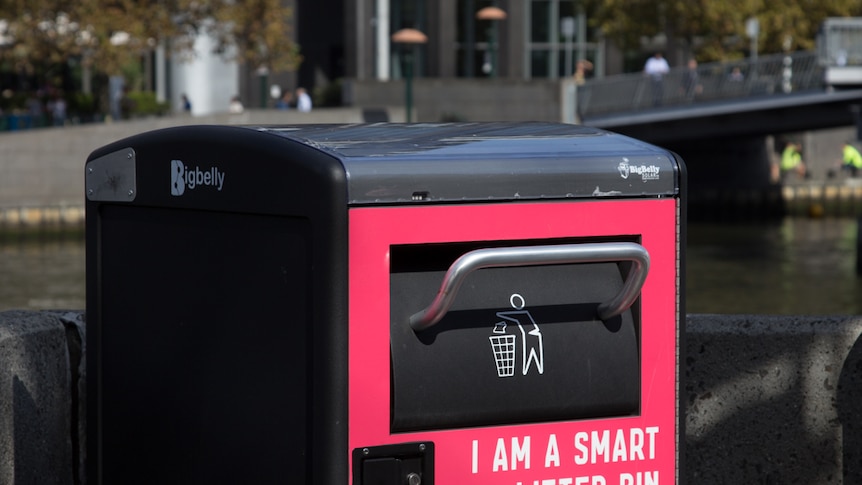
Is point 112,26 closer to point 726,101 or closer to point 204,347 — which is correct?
point 726,101

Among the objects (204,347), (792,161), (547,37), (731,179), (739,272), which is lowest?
(739,272)

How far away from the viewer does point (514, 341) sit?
3.18 meters

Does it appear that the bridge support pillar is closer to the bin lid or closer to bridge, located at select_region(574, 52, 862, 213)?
bridge, located at select_region(574, 52, 862, 213)

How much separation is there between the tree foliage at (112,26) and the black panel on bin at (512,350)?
3460 centimetres

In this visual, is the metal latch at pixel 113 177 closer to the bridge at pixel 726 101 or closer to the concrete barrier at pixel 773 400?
the concrete barrier at pixel 773 400

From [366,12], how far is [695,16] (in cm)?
1476

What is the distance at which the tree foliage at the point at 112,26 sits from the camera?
3666 cm

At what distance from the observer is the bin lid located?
3045 millimetres

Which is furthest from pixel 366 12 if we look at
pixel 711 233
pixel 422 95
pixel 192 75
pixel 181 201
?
pixel 181 201

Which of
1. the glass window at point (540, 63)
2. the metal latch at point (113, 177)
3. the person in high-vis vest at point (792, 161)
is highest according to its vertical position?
the glass window at point (540, 63)

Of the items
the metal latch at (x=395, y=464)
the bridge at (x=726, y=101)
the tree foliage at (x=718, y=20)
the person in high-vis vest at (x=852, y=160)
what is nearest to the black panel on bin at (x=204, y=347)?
the metal latch at (x=395, y=464)

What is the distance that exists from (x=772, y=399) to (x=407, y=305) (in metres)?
1.89

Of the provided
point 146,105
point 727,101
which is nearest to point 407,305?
point 727,101

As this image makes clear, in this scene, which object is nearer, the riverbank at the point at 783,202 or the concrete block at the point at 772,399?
the concrete block at the point at 772,399
